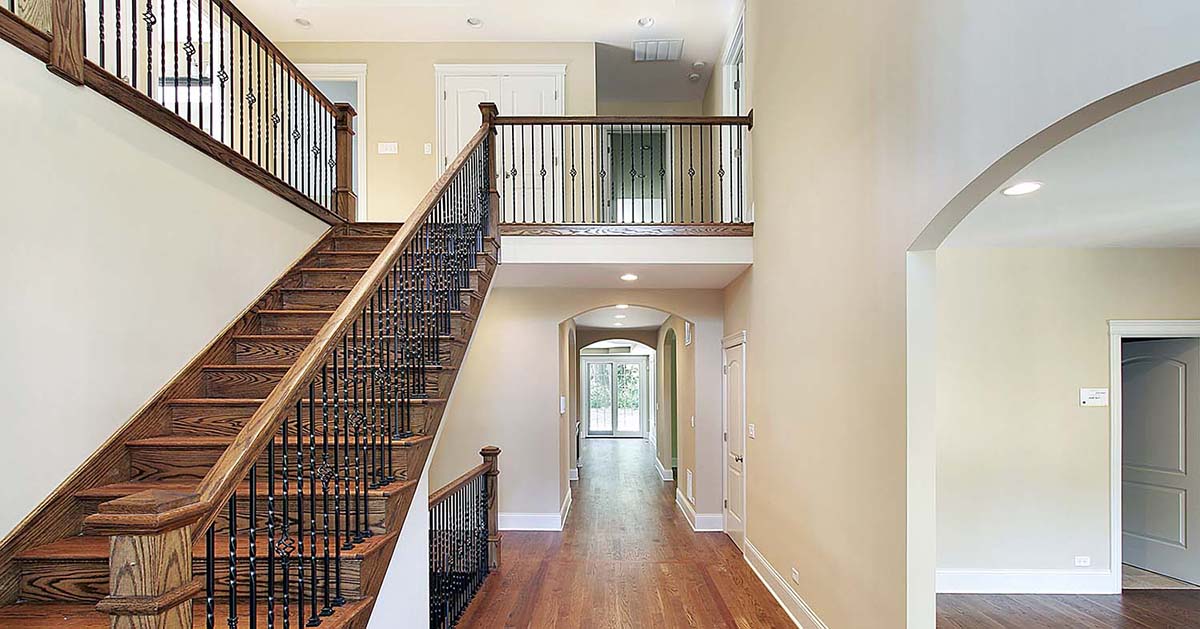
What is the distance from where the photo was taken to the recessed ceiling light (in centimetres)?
278

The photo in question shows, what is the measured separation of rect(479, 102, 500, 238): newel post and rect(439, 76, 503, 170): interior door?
1989 mm

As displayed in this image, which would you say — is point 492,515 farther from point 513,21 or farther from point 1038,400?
point 513,21

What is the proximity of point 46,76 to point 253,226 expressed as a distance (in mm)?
1494

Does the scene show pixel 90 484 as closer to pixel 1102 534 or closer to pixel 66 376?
pixel 66 376

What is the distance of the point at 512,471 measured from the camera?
7023 millimetres

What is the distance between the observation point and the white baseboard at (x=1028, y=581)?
188 inches

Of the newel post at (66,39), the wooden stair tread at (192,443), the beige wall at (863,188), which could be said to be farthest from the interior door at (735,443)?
the newel post at (66,39)

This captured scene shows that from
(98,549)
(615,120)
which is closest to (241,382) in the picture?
(98,549)

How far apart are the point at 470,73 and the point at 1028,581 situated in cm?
664

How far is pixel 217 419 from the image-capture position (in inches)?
121

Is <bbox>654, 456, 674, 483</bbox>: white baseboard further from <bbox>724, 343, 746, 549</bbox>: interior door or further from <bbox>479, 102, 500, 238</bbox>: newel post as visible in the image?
<bbox>479, 102, 500, 238</bbox>: newel post

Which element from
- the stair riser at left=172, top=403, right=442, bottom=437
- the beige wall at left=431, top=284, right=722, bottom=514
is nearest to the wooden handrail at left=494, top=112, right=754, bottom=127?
the beige wall at left=431, top=284, right=722, bottom=514

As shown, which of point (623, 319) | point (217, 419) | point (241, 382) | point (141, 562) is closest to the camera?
point (141, 562)

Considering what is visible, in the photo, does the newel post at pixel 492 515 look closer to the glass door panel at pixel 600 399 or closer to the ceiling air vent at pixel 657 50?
the ceiling air vent at pixel 657 50
